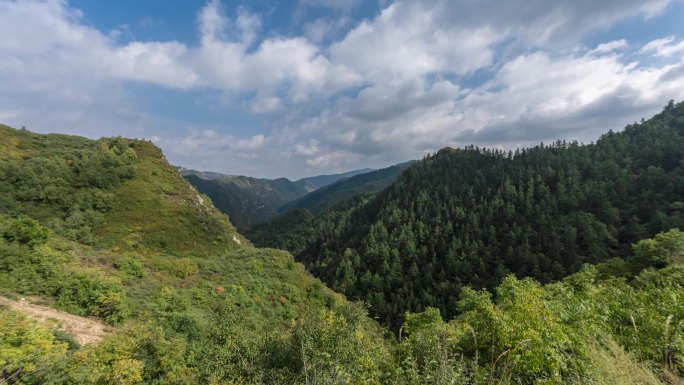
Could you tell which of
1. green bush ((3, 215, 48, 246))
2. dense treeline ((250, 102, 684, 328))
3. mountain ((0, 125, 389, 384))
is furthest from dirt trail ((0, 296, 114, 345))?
dense treeline ((250, 102, 684, 328))

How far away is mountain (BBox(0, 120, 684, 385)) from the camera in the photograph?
8578 mm

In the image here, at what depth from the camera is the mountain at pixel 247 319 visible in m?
8.58

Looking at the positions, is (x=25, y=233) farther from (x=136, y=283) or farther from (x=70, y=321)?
(x=70, y=321)

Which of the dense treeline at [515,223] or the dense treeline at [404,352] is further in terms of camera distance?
the dense treeline at [515,223]

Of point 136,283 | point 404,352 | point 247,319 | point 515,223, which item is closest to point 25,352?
point 247,319

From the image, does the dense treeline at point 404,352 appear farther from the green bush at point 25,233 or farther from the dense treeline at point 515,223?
the dense treeline at point 515,223

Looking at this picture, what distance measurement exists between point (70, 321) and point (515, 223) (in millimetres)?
145157

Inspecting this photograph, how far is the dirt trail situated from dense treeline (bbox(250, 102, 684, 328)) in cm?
7486

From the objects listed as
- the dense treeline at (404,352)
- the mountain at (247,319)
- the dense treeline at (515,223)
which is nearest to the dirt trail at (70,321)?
the mountain at (247,319)

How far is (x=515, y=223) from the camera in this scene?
126 metres

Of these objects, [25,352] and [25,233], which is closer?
[25,352]

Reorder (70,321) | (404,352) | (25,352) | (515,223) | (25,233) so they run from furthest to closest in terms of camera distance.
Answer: (515,223), (25,233), (70,321), (404,352), (25,352)

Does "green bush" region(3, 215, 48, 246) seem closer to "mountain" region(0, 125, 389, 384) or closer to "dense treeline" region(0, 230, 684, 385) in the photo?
"mountain" region(0, 125, 389, 384)

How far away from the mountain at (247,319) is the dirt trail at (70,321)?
A: 208mm
